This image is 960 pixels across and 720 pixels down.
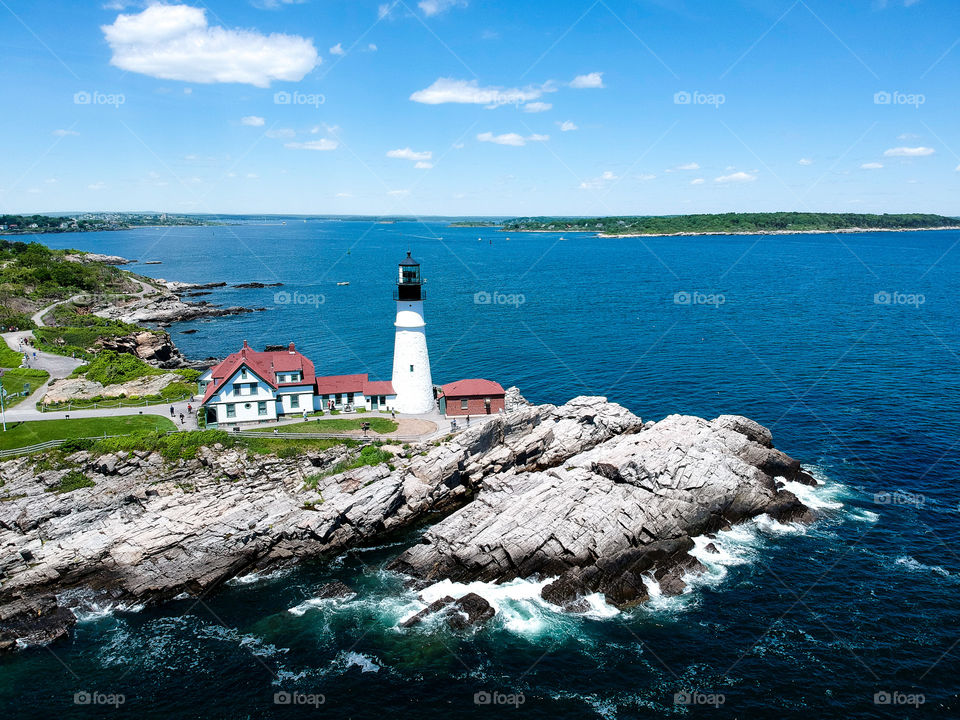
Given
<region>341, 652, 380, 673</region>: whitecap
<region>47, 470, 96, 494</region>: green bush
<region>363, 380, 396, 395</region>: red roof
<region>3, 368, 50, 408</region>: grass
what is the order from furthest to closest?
<region>363, 380, 396, 395</region>: red roof → <region>3, 368, 50, 408</region>: grass → <region>47, 470, 96, 494</region>: green bush → <region>341, 652, 380, 673</region>: whitecap

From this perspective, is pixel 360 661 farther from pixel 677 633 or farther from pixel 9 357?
pixel 9 357

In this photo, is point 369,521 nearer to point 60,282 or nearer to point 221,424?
point 221,424

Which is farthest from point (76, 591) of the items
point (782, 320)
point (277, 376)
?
point (782, 320)

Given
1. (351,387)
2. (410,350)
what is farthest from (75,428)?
(410,350)

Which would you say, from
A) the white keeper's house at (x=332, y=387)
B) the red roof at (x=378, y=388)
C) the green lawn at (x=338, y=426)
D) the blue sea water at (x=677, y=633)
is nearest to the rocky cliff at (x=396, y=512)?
the blue sea water at (x=677, y=633)

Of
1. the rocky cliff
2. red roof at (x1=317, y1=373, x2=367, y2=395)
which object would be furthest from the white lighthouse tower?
the rocky cliff

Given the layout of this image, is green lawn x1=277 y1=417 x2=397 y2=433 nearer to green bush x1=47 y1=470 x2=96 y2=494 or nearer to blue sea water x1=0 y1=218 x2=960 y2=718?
blue sea water x1=0 y1=218 x2=960 y2=718

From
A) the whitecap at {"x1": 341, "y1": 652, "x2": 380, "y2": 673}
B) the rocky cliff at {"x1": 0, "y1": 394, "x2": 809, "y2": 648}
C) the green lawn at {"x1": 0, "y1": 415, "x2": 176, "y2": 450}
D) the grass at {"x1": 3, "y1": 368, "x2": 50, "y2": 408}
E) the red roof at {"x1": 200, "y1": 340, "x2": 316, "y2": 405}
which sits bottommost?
the whitecap at {"x1": 341, "y1": 652, "x2": 380, "y2": 673}

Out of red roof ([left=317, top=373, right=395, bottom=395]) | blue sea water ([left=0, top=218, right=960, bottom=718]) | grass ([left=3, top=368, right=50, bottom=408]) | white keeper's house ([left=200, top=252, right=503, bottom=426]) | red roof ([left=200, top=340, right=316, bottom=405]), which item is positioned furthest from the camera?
red roof ([left=317, top=373, right=395, bottom=395])
